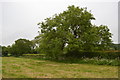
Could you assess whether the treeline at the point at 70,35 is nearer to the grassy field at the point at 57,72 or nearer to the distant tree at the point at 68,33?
the distant tree at the point at 68,33

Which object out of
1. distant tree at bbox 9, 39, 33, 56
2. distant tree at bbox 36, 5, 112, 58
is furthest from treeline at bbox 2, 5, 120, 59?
distant tree at bbox 9, 39, 33, 56

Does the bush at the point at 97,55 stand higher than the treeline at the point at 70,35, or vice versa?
the treeline at the point at 70,35

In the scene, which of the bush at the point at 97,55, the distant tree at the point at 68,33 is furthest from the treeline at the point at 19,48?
the bush at the point at 97,55

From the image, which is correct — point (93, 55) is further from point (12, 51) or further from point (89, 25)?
point (12, 51)

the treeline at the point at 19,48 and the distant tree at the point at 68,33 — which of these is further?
the treeline at the point at 19,48

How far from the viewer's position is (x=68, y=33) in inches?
876

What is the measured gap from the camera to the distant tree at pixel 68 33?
22.2 metres

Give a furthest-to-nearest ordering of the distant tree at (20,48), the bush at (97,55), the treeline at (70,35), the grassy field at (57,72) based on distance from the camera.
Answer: the distant tree at (20,48) < the treeline at (70,35) < the bush at (97,55) < the grassy field at (57,72)

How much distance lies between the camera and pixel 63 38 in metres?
23.4

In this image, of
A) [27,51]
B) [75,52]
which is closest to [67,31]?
[75,52]

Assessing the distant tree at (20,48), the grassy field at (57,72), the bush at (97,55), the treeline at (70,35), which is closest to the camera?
the grassy field at (57,72)

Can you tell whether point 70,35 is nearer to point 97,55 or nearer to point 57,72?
point 97,55

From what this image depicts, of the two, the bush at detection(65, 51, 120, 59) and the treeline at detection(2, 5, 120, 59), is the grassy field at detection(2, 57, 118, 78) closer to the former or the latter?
the bush at detection(65, 51, 120, 59)

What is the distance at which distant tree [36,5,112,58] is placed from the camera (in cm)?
2217
